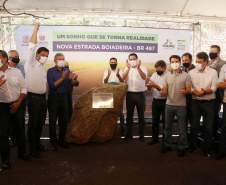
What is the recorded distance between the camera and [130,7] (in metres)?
5.24

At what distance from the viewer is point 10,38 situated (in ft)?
18.3

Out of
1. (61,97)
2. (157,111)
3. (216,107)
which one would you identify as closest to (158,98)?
(157,111)

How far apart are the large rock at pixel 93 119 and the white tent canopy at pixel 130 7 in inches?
97.7

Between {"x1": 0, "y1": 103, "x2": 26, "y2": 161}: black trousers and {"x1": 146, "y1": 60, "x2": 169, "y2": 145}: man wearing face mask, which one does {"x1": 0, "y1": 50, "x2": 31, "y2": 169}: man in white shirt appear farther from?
{"x1": 146, "y1": 60, "x2": 169, "y2": 145}: man wearing face mask

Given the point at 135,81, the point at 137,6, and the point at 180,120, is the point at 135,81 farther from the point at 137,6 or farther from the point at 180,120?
the point at 137,6

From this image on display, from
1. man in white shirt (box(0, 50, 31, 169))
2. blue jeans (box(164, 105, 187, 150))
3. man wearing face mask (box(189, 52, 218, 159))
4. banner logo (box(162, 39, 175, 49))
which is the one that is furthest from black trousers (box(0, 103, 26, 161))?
banner logo (box(162, 39, 175, 49))

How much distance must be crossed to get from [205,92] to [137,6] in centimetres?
328

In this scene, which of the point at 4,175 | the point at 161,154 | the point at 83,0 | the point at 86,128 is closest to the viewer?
the point at 4,175

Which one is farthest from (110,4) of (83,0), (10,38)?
(10,38)

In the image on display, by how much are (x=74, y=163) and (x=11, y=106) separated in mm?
1246

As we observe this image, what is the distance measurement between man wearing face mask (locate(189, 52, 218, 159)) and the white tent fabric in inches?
103

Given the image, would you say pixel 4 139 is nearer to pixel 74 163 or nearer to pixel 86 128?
pixel 74 163

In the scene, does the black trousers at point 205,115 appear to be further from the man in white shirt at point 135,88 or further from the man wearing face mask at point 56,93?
the man wearing face mask at point 56,93

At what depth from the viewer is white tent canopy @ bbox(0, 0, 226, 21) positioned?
16.3 ft
